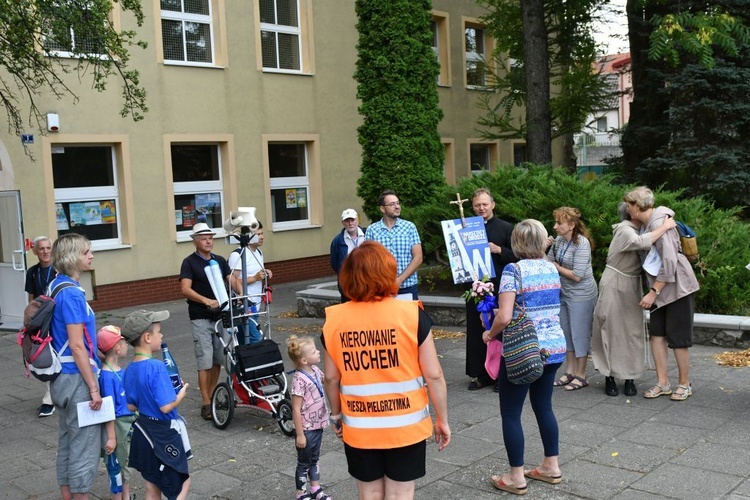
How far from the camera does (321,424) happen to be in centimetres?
502

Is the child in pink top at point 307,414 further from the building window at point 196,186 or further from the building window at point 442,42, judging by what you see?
the building window at point 442,42

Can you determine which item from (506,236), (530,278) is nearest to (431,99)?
(506,236)

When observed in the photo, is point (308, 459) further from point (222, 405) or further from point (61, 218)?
point (61, 218)

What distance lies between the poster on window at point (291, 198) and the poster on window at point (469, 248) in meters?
11.4

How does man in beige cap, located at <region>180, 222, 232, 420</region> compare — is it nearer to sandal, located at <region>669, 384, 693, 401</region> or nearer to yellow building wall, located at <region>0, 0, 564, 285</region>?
sandal, located at <region>669, 384, 693, 401</region>

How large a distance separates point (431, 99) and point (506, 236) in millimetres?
6696

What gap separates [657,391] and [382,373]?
430cm

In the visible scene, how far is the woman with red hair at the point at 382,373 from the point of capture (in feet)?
11.8

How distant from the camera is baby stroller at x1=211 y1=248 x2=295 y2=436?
21.4 feet

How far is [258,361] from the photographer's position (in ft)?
21.8

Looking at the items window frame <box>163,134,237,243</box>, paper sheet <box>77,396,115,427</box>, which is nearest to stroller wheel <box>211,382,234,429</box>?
paper sheet <box>77,396,115,427</box>

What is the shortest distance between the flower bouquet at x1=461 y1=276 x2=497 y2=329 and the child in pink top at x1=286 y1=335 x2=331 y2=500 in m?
1.62

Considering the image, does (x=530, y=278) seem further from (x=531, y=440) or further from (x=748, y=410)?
(x=748, y=410)

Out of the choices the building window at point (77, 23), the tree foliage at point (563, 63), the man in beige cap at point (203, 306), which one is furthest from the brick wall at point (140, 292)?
the man in beige cap at point (203, 306)
